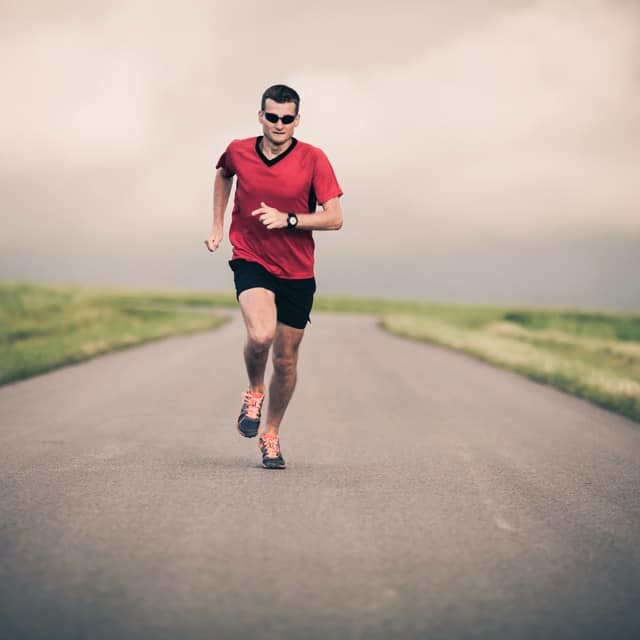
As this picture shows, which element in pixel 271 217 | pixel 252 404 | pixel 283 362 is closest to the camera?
pixel 271 217

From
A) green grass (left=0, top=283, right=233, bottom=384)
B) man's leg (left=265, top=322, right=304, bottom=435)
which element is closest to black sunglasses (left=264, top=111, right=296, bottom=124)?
man's leg (left=265, top=322, right=304, bottom=435)

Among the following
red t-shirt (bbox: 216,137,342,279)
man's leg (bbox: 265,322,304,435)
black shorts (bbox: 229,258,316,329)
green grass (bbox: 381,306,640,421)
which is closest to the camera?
red t-shirt (bbox: 216,137,342,279)

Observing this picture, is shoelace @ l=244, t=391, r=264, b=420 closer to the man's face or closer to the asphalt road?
the asphalt road

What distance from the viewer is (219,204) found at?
19.5 feet

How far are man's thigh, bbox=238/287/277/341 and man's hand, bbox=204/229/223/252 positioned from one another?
52 cm

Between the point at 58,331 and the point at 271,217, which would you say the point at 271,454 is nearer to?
the point at 271,217

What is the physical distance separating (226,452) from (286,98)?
2704 mm

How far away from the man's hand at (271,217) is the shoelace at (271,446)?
60.5 inches

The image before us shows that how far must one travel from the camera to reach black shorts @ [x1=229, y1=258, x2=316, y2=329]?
213 inches

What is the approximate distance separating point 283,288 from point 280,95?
1.28 metres

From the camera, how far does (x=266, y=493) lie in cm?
464

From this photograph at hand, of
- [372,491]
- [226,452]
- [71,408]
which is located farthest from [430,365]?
[372,491]

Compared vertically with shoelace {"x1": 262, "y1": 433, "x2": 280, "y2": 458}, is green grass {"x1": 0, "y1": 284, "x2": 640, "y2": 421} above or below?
below

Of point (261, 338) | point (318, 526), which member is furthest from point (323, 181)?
point (318, 526)
